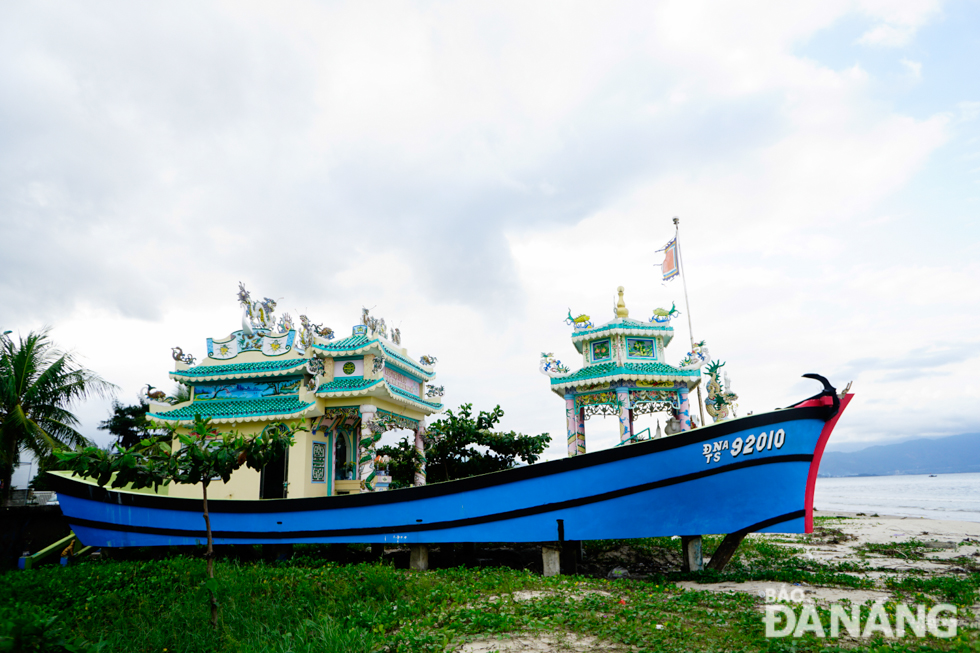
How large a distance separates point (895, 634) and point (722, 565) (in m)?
4.17

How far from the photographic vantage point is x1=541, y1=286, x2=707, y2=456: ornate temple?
46.2 ft

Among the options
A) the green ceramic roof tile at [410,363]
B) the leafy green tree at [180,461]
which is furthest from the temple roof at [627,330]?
the leafy green tree at [180,461]

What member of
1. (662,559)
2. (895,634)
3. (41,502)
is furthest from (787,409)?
(41,502)

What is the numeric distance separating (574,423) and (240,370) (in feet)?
27.6

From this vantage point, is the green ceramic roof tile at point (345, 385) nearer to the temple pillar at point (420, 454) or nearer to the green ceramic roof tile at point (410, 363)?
the green ceramic roof tile at point (410, 363)

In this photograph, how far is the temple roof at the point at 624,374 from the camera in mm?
Answer: 13984

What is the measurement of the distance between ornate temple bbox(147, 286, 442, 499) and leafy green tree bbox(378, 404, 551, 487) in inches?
21.0

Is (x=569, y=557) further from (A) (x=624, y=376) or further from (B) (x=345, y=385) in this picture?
(B) (x=345, y=385)

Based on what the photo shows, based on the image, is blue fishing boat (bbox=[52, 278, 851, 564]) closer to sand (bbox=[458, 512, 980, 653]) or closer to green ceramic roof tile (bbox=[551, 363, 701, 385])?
green ceramic roof tile (bbox=[551, 363, 701, 385])

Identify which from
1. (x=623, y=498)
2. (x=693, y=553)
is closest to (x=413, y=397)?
(x=623, y=498)

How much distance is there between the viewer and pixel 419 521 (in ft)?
34.6

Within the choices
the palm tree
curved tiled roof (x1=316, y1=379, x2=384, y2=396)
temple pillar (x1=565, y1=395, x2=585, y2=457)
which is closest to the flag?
temple pillar (x1=565, y1=395, x2=585, y2=457)

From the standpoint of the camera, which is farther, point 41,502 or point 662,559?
point 41,502

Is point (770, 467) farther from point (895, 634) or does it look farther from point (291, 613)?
point (291, 613)
